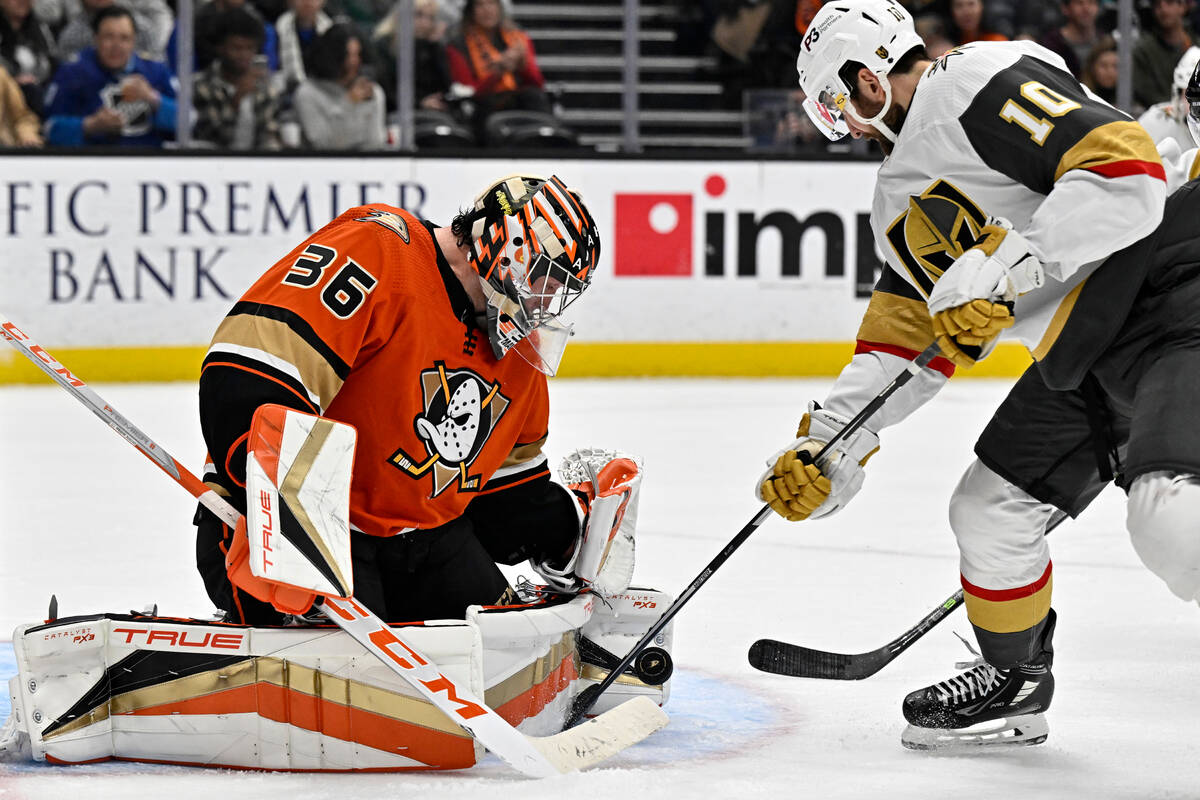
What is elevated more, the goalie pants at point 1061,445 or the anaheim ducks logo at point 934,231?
the anaheim ducks logo at point 934,231

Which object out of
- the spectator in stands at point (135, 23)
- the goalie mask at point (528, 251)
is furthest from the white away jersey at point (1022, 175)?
the spectator in stands at point (135, 23)

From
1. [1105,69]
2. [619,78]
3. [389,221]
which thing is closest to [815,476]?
[389,221]

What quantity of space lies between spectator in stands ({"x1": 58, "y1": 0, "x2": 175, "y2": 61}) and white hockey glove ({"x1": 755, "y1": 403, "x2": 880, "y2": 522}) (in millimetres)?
4936

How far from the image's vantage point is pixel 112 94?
265 inches

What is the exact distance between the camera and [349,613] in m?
2.21

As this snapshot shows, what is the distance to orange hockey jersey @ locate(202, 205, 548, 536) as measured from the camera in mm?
2258

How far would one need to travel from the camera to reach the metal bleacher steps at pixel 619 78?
7.63 metres

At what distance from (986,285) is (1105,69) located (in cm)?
585

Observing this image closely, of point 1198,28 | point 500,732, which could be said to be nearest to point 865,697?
point 500,732

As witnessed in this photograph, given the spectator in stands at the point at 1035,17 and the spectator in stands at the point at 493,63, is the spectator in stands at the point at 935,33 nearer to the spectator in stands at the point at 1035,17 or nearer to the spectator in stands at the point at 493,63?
the spectator in stands at the point at 1035,17

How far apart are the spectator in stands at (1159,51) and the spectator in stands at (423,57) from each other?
3008 mm

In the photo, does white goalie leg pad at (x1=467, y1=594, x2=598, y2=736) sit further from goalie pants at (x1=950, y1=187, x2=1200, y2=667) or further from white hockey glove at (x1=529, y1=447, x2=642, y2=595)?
goalie pants at (x1=950, y1=187, x2=1200, y2=667)

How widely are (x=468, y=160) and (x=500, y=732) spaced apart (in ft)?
16.5

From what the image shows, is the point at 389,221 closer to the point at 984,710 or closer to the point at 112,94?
the point at 984,710
